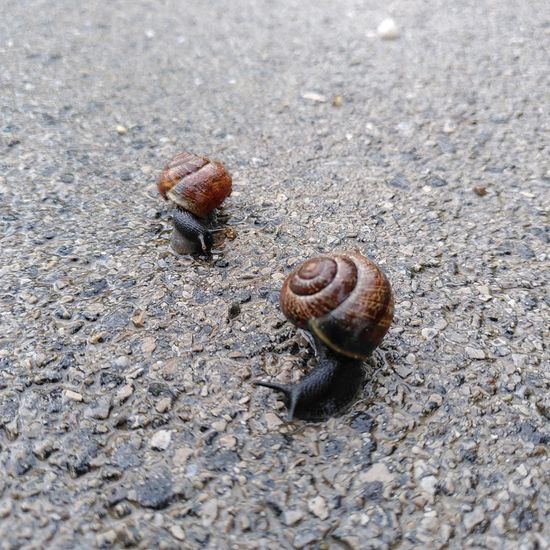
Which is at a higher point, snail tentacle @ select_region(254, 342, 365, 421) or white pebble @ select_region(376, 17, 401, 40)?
snail tentacle @ select_region(254, 342, 365, 421)

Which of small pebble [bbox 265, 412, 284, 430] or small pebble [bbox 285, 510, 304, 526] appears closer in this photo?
small pebble [bbox 285, 510, 304, 526]

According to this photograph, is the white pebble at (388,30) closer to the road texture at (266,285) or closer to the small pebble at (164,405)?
the road texture at (266,285)

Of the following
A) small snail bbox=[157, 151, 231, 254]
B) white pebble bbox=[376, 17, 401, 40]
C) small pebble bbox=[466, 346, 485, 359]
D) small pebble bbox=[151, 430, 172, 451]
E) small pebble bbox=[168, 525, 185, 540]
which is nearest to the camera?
small pebble bbox=[168, 525, 185, 540]

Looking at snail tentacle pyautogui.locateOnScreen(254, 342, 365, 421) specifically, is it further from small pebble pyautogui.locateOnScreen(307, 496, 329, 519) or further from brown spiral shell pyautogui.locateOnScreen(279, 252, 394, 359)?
small pebble pyautogui.locateOnScreen(307, 496, 329, 519)

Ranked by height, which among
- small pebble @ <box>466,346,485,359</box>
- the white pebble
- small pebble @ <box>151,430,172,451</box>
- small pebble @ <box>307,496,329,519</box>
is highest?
small pebble @ <box>151,430,172,451</box>

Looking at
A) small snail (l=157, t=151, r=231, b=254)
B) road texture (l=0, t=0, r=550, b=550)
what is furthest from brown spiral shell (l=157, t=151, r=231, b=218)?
road texture (l=0, t=0, r=550, b=550)

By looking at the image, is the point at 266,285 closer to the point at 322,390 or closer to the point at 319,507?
the point at 322,390

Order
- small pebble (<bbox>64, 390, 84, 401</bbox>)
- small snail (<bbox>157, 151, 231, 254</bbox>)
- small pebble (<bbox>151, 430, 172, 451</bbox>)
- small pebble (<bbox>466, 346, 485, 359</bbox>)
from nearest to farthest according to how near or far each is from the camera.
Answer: small pebble (<bbox>151, 430, 172, 451</bbox>) < small pebble (<bbox>64, 390, 84, 401</bbox>) < small pebble (<bbox>466, 346, 485, 359</bbox>) < small snail (<bbox>157, 151, 231, 254</bbox>)

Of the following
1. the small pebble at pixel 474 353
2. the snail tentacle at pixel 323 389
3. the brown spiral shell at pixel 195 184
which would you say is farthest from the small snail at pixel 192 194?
the small pebble at pixel 474 353
